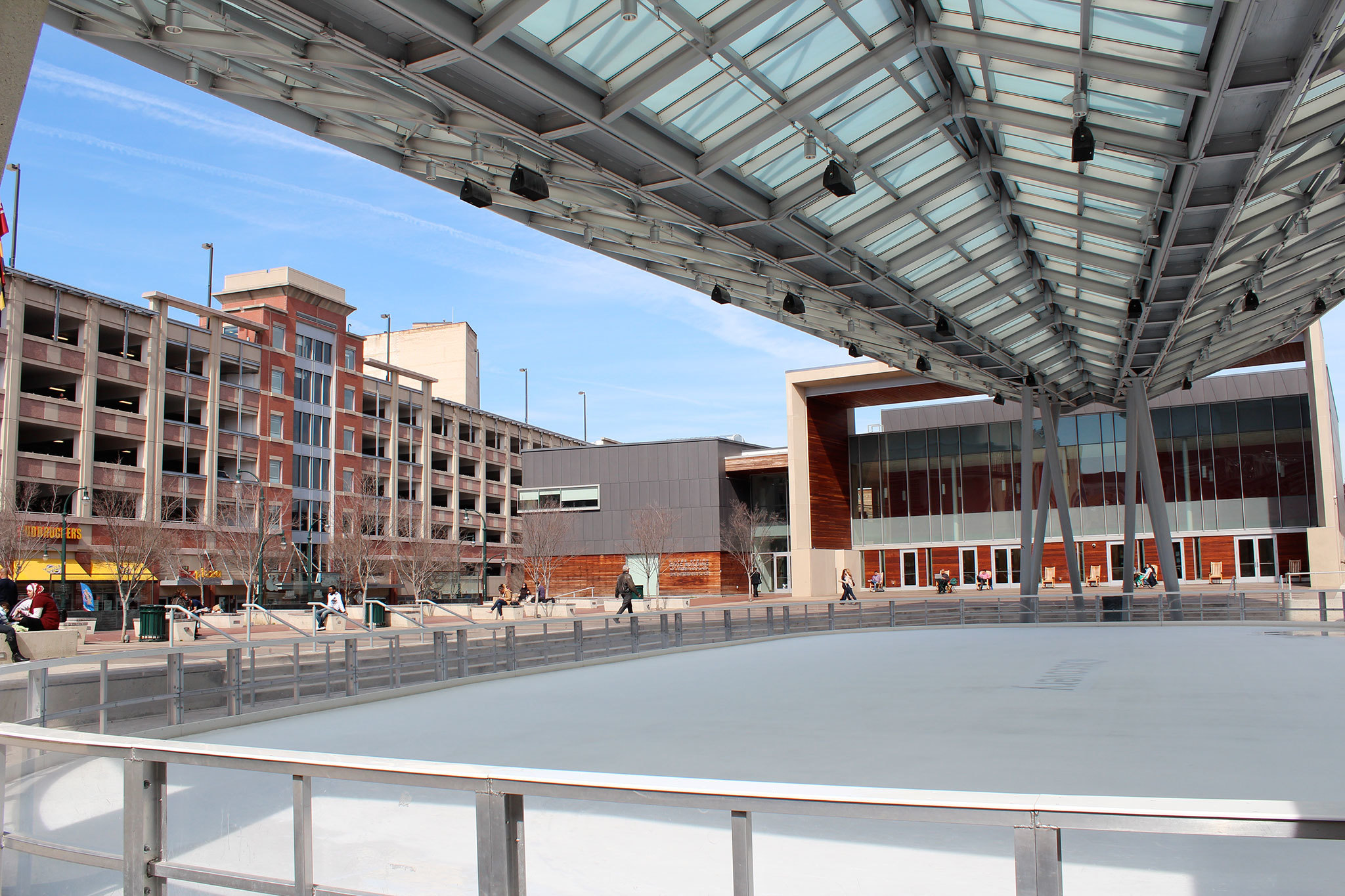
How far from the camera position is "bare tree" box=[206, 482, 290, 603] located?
50.1 metres

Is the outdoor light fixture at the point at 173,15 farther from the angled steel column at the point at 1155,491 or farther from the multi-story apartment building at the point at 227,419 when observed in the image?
the multi-story apartment building at the point at 227,419

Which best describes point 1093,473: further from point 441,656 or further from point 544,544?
point 441,656

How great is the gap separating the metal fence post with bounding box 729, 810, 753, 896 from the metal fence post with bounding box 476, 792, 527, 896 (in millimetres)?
615

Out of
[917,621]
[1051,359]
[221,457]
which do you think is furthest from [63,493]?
[1051,359]

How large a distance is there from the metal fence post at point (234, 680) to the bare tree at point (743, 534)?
46636 mm

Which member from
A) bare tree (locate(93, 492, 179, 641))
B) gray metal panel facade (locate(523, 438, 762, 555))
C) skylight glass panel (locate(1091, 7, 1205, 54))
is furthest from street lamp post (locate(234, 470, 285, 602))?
skylight glass panel (locate(1091, 7, 1205, 54))

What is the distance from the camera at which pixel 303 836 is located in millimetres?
3184

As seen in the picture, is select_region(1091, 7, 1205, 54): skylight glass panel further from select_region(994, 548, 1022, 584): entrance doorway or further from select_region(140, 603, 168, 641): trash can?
select_region(994, 548, 1022, 584): entrance doorway

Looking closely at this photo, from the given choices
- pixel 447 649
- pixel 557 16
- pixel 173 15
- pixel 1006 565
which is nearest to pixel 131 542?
pixel 447 649

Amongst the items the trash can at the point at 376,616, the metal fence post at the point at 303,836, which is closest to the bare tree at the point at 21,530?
the trash can at the point at 376,616

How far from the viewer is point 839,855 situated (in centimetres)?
292

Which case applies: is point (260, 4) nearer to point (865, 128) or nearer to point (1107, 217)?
point (865, 128)

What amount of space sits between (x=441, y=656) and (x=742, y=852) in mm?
13310

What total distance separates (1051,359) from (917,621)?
26.0 feet
